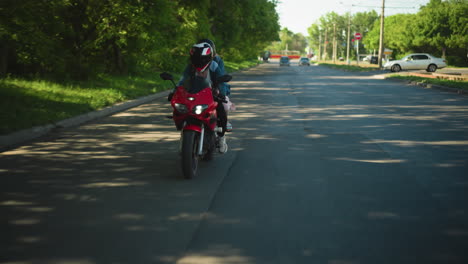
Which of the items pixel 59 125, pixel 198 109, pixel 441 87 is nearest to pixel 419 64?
pixel 441 87

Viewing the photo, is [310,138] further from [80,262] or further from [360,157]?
[80,262]

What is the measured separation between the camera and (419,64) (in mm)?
44594

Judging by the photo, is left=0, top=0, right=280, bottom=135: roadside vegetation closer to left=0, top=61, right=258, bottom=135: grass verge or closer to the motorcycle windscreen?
left=0, top=61, right=258, bottom=135: grass verge

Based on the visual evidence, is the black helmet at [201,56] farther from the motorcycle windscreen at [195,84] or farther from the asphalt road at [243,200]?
the asphalt road at [243,200]

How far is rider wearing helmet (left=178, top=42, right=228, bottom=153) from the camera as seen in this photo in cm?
617

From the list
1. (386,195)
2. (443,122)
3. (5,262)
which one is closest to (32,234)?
(5,262)

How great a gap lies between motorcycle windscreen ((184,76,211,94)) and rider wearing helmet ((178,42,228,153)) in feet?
0.07

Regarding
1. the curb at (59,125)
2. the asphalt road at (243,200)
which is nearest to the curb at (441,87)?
the asphalt road at (243,200)

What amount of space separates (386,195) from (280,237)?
5.89ft

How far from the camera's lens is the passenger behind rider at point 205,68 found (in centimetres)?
618

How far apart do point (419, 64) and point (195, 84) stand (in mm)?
42616

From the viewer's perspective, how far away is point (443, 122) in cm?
1128

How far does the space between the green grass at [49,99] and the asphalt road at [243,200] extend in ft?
3.38

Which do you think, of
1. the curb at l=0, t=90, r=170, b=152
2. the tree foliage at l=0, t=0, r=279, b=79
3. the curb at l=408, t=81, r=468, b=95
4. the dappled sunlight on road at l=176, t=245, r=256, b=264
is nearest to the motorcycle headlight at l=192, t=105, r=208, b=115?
the dappled sunlight on road at l=176, t=245, r=256, b=264
